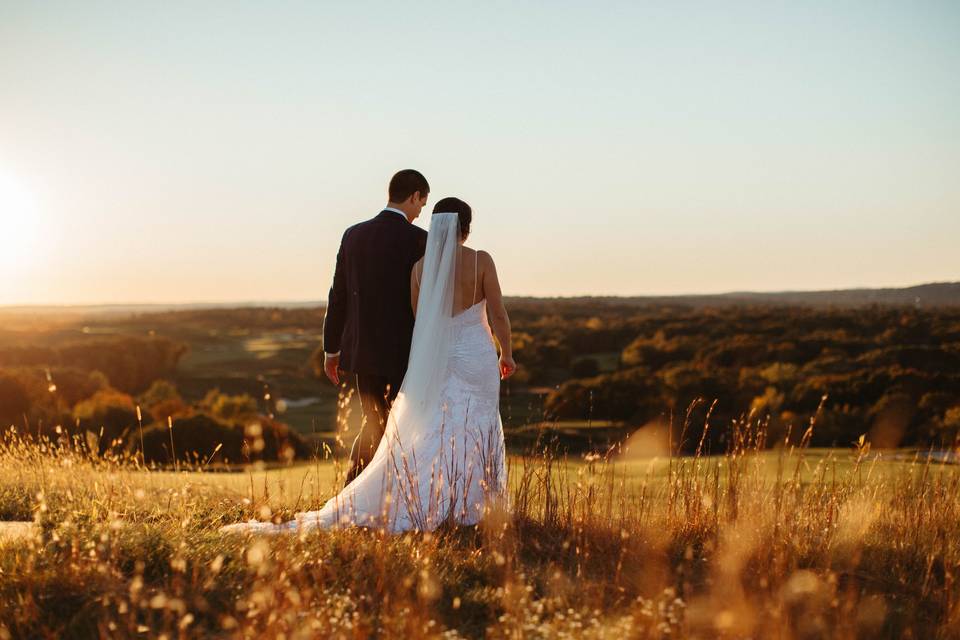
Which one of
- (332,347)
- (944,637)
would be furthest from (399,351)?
(944,637)

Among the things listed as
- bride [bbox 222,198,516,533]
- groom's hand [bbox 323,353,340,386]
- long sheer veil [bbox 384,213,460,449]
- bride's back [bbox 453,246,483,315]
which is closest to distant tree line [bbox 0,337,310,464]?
bride [bbox 222,198,516,533]

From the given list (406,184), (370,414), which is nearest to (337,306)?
(370,414)

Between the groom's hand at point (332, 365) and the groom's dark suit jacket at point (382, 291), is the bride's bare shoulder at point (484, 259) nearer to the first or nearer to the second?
the groom's dark suit jacket at point (382, 291)

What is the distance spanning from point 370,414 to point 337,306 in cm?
90

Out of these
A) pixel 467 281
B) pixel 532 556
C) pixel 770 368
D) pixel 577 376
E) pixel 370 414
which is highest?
pixel 467 281

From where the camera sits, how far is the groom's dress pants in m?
6.73

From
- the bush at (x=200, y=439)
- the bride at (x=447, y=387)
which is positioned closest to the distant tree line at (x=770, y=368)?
the bush at (x=200, y=439)

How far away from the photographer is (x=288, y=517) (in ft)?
20.0

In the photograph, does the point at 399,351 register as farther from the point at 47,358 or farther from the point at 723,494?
the point at 47,358

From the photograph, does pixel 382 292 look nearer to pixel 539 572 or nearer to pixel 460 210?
pixel 460 210

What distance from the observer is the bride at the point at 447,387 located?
6.20 meters

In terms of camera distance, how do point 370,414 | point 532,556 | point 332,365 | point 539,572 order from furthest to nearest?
point 332,365 → point 370,414 → point 532,556 → point 539,572

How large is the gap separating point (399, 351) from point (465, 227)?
1110 mm

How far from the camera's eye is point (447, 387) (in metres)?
6.45
